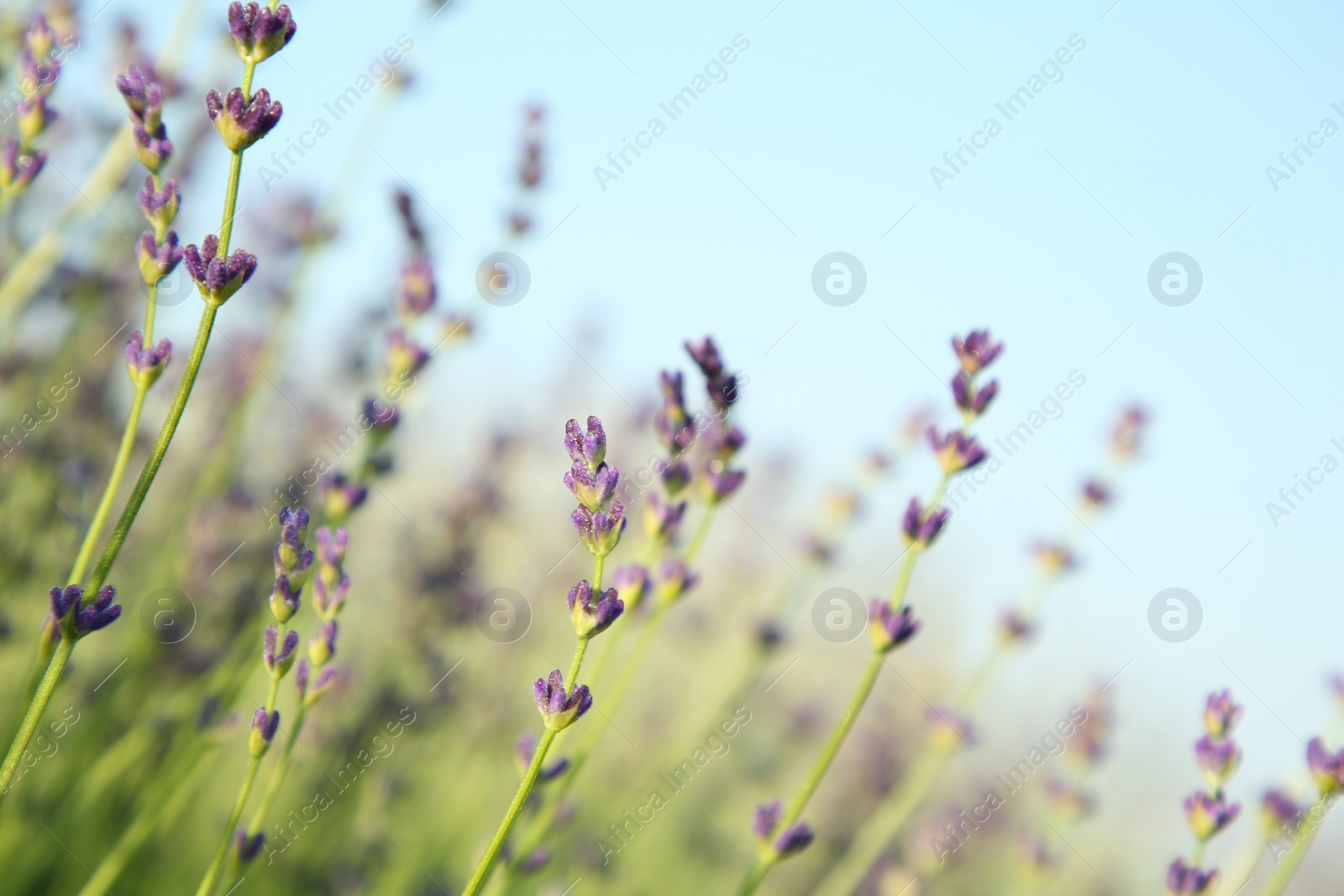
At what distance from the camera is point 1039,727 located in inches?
398

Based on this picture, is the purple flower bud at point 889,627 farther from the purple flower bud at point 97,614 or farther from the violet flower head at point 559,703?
the purple flower bud at point 97,614

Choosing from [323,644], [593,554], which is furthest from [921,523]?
[323,644]

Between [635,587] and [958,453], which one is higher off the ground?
[958,453]

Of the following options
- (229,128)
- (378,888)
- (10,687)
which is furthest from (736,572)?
(229,128)

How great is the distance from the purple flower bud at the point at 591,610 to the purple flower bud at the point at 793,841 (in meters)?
0.69

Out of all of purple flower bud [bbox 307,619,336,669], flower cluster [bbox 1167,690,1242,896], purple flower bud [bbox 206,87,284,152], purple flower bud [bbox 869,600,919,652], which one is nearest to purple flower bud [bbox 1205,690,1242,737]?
flower cluster [bbox 1167,690,1242,896]

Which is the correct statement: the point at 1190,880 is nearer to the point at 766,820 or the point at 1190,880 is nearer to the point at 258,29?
the point at 766,820

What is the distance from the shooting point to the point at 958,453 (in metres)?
1.80

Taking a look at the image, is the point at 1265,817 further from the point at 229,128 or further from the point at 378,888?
the point at 378,888

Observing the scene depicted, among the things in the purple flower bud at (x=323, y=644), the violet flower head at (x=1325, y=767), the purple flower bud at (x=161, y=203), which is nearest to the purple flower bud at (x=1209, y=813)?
the violet flower head at (x=1325, y=767)

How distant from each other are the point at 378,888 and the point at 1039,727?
8.95 metres

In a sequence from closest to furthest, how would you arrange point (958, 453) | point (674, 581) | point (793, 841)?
point (793, 841) < point (958, 453) < point (674, 581)

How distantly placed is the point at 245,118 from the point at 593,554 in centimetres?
80

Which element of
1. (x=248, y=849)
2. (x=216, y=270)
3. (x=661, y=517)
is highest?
(x=216, y=270)
